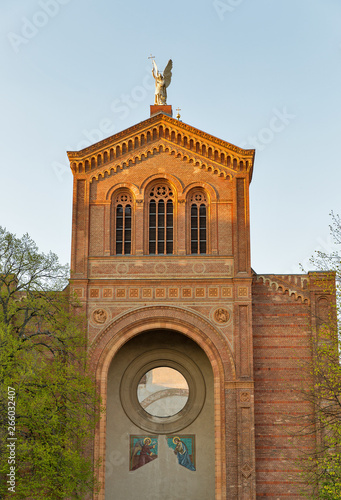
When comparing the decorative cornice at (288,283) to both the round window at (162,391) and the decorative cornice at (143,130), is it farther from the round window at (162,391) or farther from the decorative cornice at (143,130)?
the decorative cornice at (143,130)

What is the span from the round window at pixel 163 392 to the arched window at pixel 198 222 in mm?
5868

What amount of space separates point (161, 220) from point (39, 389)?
37.2 feet

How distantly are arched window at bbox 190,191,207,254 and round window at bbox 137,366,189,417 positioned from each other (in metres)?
5.87

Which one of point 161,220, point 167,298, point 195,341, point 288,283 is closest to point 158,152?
point 161,220

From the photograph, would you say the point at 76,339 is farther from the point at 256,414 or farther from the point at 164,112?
the point at 164,112

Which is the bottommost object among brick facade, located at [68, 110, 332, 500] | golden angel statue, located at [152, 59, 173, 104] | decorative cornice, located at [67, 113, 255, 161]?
brick facade, located at [68, 110, 332, 500]

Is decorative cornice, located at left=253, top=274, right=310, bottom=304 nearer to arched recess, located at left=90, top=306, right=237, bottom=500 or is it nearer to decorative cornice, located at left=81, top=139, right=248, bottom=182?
arched recess, located at left=90, top=306, right=237, bottom=500

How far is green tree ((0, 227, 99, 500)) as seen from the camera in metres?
24.2

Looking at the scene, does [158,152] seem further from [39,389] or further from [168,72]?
[39,389]

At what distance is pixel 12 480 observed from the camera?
24391 mm

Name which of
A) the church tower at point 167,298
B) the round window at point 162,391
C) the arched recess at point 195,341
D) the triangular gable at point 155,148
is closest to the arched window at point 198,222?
the church tower at point 167,298

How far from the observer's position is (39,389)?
25281mm

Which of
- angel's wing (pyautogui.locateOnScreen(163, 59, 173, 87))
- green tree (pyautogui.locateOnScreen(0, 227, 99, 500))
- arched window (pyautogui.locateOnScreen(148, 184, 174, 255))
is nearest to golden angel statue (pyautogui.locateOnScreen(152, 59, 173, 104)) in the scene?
angel's wing (pyautogui.locateOnScreen(163, 59, 173, 87))

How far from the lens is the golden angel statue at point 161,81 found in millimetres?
36125
